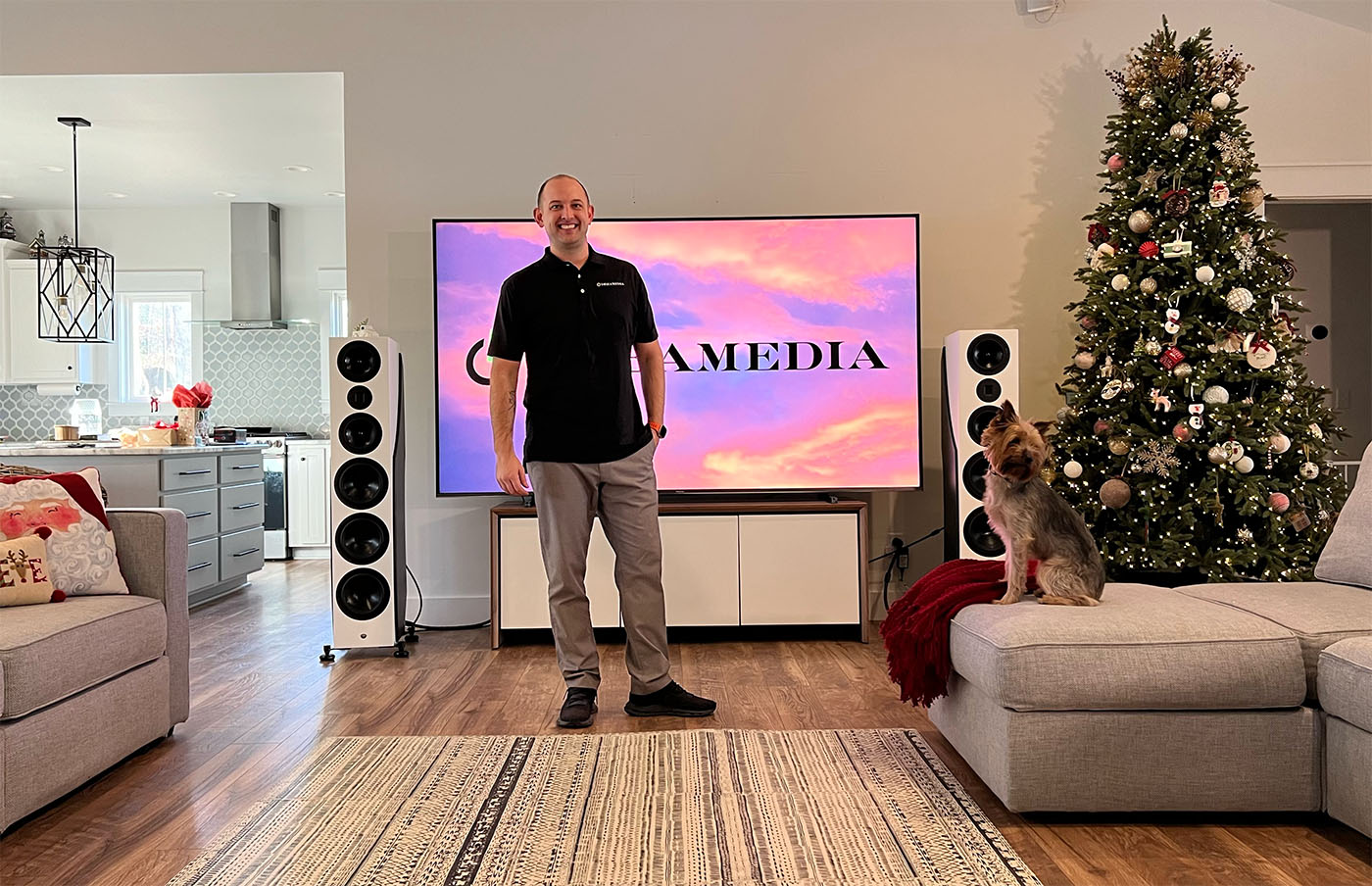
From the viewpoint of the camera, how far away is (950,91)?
4723 mm

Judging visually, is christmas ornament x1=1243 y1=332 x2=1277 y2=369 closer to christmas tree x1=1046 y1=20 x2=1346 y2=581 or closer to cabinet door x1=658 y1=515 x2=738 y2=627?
christmas tree x1=1046 y1=20 x2=1346 y2=581

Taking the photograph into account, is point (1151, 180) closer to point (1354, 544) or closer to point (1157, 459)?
point (1157, 459)

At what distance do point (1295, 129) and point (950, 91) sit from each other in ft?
5.24

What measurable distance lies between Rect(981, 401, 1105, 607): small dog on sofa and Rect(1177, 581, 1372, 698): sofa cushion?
0.34 meters

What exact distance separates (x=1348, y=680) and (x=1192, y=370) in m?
2.08

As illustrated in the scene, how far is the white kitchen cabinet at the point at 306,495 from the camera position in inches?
298

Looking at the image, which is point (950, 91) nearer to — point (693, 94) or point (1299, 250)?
point (693, 94)

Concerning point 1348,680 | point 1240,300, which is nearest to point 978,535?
point 1240,300

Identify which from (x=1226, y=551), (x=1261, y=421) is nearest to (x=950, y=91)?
(x=1261, y=421)

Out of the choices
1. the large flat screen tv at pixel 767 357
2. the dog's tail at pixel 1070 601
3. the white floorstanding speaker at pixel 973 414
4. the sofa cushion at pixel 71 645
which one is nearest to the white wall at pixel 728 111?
the large flat screen tv at pixel 767 357

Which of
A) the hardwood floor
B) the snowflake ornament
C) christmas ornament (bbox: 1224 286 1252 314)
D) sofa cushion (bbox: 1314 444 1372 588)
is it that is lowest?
the hardwood floor

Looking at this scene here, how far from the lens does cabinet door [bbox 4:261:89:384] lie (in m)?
7.81

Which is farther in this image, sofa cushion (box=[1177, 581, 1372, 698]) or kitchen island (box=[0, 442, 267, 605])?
kitchen island (box=[0, 442, 267, 605])

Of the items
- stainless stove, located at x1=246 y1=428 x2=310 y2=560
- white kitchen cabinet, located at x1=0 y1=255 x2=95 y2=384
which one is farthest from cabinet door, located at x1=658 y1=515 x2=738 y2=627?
white kitchen cabinet, located at x1=0 y1=255 x2=95 y2=384
